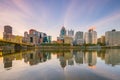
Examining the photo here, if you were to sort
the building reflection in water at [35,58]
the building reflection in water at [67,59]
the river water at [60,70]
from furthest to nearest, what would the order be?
the building reflection in water at [35,58] < the building reflection in water at [67,59] < the river water at [60,70]

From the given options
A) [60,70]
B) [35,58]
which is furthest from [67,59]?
[60,70]

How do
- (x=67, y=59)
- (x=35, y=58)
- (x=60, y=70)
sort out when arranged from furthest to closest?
1. (x=35, y=58)
2. (x=67, y=59)
3. (x=60, y=70)

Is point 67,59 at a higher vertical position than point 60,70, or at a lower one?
lower

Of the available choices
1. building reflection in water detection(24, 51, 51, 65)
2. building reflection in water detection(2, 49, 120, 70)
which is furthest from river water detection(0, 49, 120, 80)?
building reflection in water detection(24, 51, 51, 65)

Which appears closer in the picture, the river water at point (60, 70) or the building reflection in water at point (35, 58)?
the river water at point (60, 70)

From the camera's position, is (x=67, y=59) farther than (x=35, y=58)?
No

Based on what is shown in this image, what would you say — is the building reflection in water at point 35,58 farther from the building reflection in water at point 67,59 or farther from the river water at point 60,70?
the river water at point 60,70

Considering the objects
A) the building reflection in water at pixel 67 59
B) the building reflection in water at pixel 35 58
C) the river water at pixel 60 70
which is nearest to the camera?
the river water at pixel 60 70

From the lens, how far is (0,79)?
22.4 metres

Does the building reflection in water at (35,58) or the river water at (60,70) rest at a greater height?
the river water at (60,70)

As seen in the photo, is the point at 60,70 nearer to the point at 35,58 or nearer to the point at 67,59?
the point at 67,59

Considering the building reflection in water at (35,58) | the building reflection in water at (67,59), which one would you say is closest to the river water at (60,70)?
the building reflection in water at (67,59)

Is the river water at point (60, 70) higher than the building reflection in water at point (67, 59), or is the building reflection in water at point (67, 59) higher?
the river water at point (60, 70)

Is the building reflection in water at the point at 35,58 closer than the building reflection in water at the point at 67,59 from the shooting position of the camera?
No
